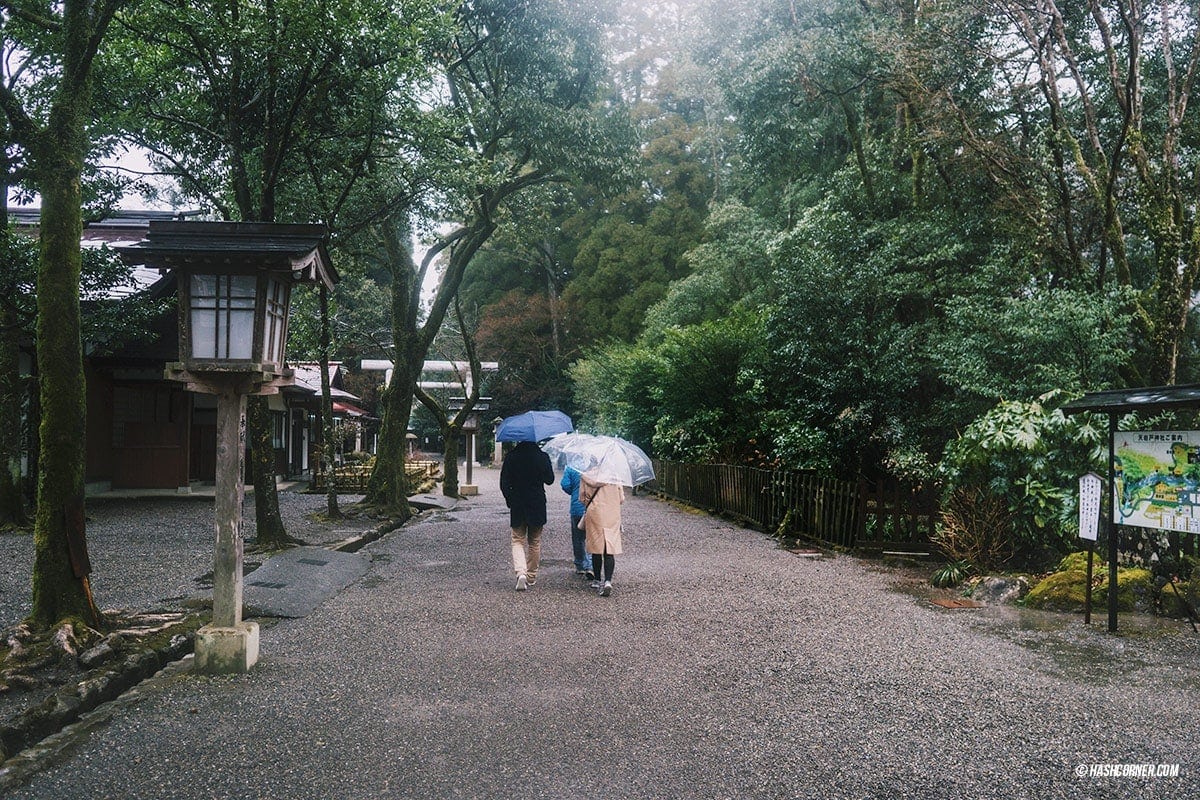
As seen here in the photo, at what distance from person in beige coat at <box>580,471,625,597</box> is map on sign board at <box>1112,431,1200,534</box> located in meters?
4.53

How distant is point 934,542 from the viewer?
10953 millimetres

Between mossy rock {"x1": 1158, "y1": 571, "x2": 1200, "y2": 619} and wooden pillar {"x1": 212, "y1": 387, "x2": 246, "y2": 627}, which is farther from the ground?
wooden pillar {"x1": 212, "y1": 387, "x2": 246, "y2": 627}

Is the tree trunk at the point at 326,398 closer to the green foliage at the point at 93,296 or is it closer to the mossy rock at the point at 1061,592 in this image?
the green foliage at the point at 93,296

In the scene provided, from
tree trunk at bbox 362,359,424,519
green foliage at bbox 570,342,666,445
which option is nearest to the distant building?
tree trunk at bbox 362,359,424,519

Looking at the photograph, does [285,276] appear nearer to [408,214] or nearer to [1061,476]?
[1061,476]

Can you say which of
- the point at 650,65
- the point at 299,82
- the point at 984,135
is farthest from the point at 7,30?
the point at 650,65

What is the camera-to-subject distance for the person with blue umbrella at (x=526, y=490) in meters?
8.71

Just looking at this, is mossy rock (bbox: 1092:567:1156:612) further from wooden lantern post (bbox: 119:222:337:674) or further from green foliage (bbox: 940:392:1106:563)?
wooden lantern post (bbox: 119:222:337:674)

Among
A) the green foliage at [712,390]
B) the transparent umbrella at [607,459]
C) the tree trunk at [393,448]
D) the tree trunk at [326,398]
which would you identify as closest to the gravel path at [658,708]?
the transparent umbrella at [607,459]

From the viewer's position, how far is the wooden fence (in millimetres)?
11289

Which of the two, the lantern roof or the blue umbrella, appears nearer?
the lantern roof

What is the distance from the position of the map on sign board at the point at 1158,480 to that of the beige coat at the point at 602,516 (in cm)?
453

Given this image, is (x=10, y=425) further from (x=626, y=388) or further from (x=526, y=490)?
(x=626, y=388)

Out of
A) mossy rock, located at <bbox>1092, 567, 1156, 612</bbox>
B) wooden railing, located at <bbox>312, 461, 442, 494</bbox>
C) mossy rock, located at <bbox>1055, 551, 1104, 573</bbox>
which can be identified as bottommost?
wooden railing, located at <bbox>312, 461, 442, 494</bbox>
